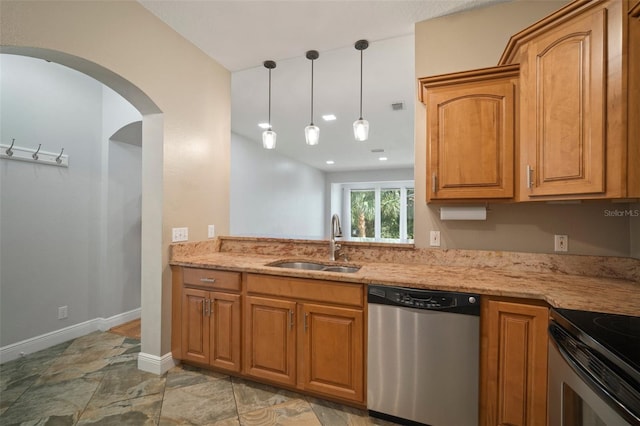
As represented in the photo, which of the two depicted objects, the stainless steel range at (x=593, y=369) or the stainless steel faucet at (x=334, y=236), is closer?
the stainless steel range at (x=593, y=369)

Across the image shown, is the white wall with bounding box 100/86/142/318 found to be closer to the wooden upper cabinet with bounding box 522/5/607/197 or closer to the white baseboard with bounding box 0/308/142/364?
the white baseboard with bounding box 0/308/142/364

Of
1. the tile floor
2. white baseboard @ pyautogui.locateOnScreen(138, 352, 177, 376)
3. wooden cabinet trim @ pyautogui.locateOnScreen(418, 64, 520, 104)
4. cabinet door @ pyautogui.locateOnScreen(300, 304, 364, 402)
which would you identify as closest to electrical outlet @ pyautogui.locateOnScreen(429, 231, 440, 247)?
cabinet door @ pyautogui.locateOnScreen(300, 304, 364, 402)

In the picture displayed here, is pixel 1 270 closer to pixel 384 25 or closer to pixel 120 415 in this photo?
pixel 120 415

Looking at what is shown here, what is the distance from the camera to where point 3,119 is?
2.42m

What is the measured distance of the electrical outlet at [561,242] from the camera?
1868 mm

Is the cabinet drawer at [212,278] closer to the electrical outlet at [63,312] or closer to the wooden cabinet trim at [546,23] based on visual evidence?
the electrical outlet at [63,312]

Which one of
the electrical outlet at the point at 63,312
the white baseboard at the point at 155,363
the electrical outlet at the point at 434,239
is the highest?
the electrical outlet at the point at 434,239

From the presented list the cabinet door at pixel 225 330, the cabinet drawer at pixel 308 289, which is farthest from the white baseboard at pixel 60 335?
the cabinet drawer at pixel 308 289

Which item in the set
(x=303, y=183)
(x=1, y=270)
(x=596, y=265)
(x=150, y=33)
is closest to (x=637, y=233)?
(x=596, y=265)

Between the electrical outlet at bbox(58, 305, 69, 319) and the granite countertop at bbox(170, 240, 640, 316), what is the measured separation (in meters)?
1.53

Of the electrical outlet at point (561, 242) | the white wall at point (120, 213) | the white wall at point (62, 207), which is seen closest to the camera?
Result: the electrical outlet at point (561, 242)

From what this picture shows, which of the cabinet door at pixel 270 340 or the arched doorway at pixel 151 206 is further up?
the arched doorway at pixel 151 206

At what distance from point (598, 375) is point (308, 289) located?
1.38 m

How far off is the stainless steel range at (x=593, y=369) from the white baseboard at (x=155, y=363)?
2521mm
